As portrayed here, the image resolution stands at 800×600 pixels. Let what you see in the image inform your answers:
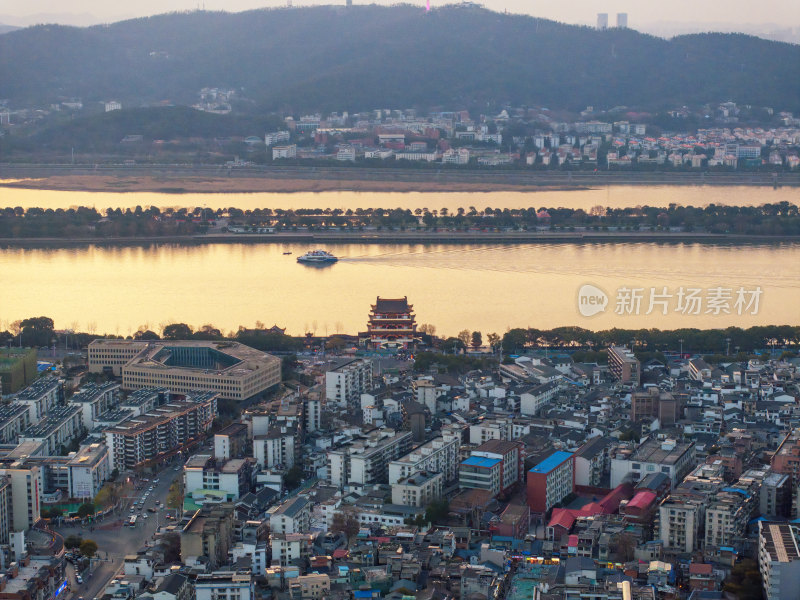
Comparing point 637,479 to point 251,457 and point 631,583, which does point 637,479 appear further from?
point 251,457

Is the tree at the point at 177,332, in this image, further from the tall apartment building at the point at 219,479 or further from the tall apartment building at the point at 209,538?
the tall apartment building at the point at 209,538

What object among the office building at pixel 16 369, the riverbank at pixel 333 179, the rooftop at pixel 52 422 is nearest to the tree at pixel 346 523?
the rooftop at pixel 52 422

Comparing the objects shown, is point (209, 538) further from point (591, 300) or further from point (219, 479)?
point (591, 300)

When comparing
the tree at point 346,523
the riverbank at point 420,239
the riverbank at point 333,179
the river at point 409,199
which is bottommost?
the tree at point 346,523

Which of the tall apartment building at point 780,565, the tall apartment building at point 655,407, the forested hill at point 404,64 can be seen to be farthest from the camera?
the forested hill at point 404,64

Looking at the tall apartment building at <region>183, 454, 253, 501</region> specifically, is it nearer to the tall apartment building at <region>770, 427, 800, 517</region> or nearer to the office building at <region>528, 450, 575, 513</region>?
the office building at <region>528, 450, 575, 513</region>

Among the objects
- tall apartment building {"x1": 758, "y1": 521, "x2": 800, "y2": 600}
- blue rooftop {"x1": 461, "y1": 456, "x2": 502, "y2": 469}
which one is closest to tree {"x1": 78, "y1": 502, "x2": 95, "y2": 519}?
blue rooftop {"x1": 461, "y1": 456, "x2": 502, "y2": 469}

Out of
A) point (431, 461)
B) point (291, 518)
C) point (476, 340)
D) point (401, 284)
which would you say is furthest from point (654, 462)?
point (401, 284)
